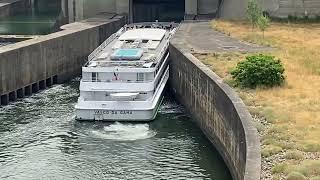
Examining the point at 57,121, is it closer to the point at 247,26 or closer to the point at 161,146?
the point at 161,146

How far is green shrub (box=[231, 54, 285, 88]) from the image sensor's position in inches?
1332

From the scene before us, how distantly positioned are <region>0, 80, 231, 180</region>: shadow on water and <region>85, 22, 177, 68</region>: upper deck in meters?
3.87

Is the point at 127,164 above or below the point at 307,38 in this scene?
below

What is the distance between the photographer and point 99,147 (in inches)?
1372

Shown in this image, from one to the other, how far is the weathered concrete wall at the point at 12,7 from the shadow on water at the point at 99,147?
2212 inches

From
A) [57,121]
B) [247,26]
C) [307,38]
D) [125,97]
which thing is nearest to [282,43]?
[307,38]

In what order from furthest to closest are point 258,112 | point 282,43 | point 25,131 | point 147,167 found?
point 282,43 < point 25,131 < point 147,167 < point 258,112

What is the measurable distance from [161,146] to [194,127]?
4.89 metres

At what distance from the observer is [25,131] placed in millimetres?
38469

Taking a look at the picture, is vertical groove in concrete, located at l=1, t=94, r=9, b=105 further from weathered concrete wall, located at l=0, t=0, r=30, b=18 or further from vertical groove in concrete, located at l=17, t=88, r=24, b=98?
weathered concrete wall, located at l=0, t=0, r=30, b=18

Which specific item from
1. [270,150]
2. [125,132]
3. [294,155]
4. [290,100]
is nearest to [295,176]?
[294,155]

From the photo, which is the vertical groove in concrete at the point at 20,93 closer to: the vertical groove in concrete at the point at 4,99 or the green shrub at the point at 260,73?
the vertical groove in concrete at the point at 4,99

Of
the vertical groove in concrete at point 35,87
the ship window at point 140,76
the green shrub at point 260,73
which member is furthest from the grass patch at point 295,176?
the vertical groove in concrete at point 35,87

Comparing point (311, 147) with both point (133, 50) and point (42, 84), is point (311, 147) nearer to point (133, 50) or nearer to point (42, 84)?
point (133, 50)
